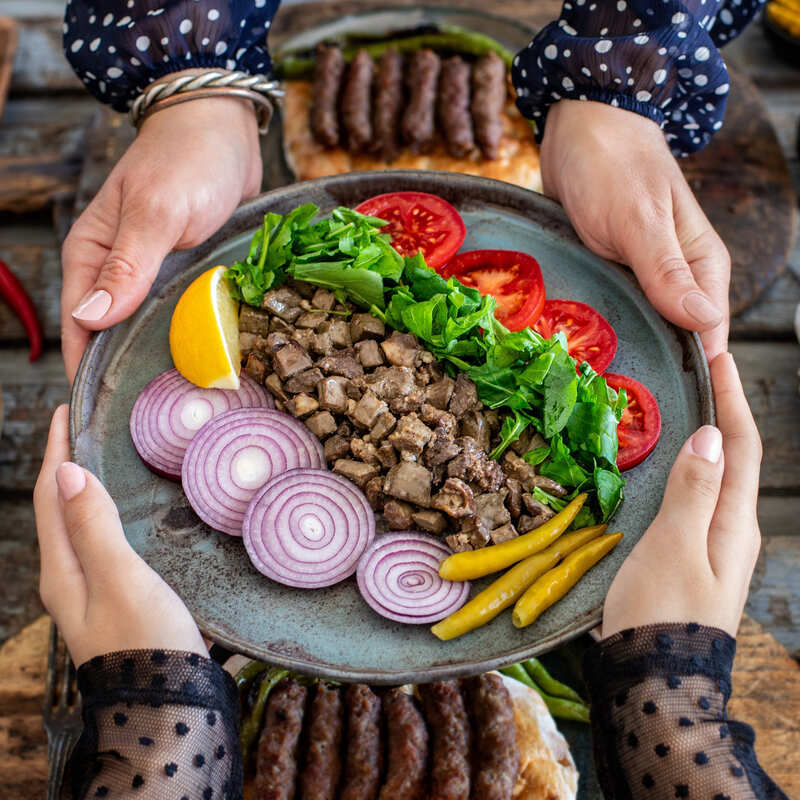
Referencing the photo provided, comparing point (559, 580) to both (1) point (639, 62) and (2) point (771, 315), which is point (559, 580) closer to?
(1) point (639, 62)

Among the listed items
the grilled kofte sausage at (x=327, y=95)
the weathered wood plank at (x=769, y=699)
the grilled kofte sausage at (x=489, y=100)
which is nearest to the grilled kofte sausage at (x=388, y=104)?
the grilled kofte sausage at (x=327, y=95)

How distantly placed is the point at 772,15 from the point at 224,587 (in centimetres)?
396

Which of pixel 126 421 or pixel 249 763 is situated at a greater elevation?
pixel 126 421

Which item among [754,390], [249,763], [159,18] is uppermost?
[159,18]

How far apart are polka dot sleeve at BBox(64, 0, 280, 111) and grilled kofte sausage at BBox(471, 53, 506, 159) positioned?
1130 millimetres

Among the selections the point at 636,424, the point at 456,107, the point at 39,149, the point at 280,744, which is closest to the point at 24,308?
the point at 39,149

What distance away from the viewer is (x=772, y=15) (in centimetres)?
399

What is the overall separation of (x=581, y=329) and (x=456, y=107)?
173cm

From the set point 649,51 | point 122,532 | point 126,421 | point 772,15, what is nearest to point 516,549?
point 122,532

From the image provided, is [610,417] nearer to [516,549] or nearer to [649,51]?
[516,549]

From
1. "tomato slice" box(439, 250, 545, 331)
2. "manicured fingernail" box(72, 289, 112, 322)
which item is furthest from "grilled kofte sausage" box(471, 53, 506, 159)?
"manicured fingernail" box(72, 289, 112, 322)

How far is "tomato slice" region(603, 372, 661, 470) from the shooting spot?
2.13m

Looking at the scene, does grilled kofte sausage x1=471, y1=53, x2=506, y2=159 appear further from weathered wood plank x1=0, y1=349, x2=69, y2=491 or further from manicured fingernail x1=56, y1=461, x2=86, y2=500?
manicured fingernail x1=56, y1=461, x2=86, y2=500

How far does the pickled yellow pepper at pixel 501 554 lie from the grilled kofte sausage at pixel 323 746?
59 cm
